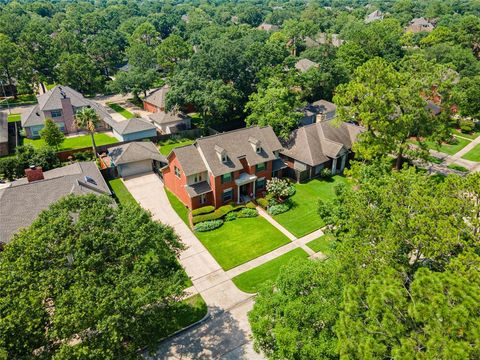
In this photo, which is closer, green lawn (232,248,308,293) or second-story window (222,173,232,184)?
green lawn (232,248,308,293)

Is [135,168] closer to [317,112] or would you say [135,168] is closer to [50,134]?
[50,134]

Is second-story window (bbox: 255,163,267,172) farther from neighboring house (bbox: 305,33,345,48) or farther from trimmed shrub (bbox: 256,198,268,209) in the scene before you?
neighboring house (bbox: 305,33,345,48)

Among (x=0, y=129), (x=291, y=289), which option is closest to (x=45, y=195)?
(x=291, y=289)

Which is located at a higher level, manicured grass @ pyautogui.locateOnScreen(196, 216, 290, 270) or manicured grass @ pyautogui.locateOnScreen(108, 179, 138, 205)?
manicured grass @ pyautogui.locateOnScreen(108, 179, 138, 205)

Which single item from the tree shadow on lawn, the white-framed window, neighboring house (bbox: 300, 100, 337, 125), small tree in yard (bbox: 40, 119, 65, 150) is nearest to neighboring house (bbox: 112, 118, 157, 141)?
small tree in yard (bbox: 40, 119, 65, 150)

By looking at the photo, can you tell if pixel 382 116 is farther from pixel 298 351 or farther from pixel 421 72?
pixel 298 351

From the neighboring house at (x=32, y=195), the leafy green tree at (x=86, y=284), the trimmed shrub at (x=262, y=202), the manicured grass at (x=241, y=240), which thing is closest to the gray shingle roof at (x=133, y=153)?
the neighboring house at (x=32, y=195)

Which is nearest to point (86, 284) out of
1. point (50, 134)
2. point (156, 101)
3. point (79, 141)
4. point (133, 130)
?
point (50, 134)

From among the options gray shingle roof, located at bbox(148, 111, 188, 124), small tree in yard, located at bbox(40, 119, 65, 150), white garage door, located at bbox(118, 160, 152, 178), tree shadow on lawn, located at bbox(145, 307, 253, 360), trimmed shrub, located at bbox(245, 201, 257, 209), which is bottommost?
tree shadow on lawn, located at bbox(145, 307, 253, 360)
